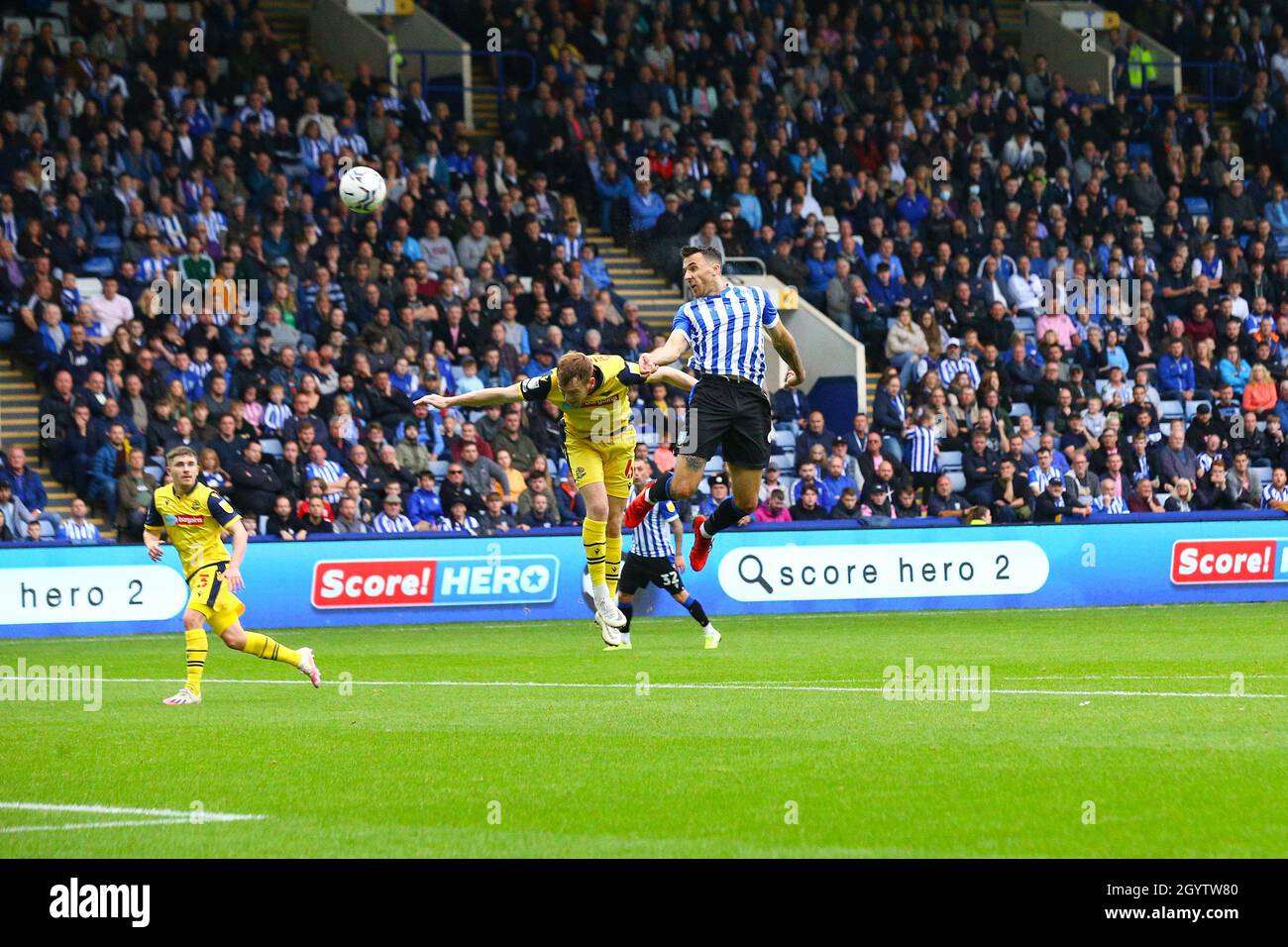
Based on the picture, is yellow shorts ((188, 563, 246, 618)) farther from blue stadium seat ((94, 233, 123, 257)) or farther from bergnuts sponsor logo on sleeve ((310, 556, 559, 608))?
blue stadium seat ((94, 233, 123, 257))

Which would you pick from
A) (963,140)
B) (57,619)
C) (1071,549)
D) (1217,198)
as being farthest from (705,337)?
(1217,198)

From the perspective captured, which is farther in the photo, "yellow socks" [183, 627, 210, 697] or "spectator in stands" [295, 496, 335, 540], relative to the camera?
"spectator in stands" [295, 496, 335, 540]

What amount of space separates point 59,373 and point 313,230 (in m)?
4.57

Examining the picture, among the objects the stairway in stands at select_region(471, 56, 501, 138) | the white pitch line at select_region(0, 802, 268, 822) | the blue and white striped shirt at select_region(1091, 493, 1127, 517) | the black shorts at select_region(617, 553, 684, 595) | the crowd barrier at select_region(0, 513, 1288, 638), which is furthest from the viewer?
the stairway in stands at select_region(471, 56, 501, 138)

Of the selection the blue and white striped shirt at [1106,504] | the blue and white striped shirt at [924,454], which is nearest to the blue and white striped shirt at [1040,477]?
the blue and white striped shirt at [1106,504]

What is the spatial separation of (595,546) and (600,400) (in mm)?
1121

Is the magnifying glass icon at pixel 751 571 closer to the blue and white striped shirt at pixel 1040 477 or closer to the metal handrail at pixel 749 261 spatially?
the blue and white striped shirt at pixel 1040 477

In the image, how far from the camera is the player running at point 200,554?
14.1 metres

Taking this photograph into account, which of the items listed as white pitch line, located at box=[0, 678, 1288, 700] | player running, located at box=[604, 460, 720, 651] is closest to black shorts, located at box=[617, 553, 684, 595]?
player running, located at box=[604, 460, 720, 651]

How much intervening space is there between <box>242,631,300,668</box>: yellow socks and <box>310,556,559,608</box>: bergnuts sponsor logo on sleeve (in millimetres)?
8126

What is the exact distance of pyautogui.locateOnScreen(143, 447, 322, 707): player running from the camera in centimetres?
1406

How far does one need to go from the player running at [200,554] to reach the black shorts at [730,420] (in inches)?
128

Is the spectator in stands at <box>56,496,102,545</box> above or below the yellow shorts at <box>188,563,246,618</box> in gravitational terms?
above

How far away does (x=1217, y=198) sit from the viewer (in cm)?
3469
